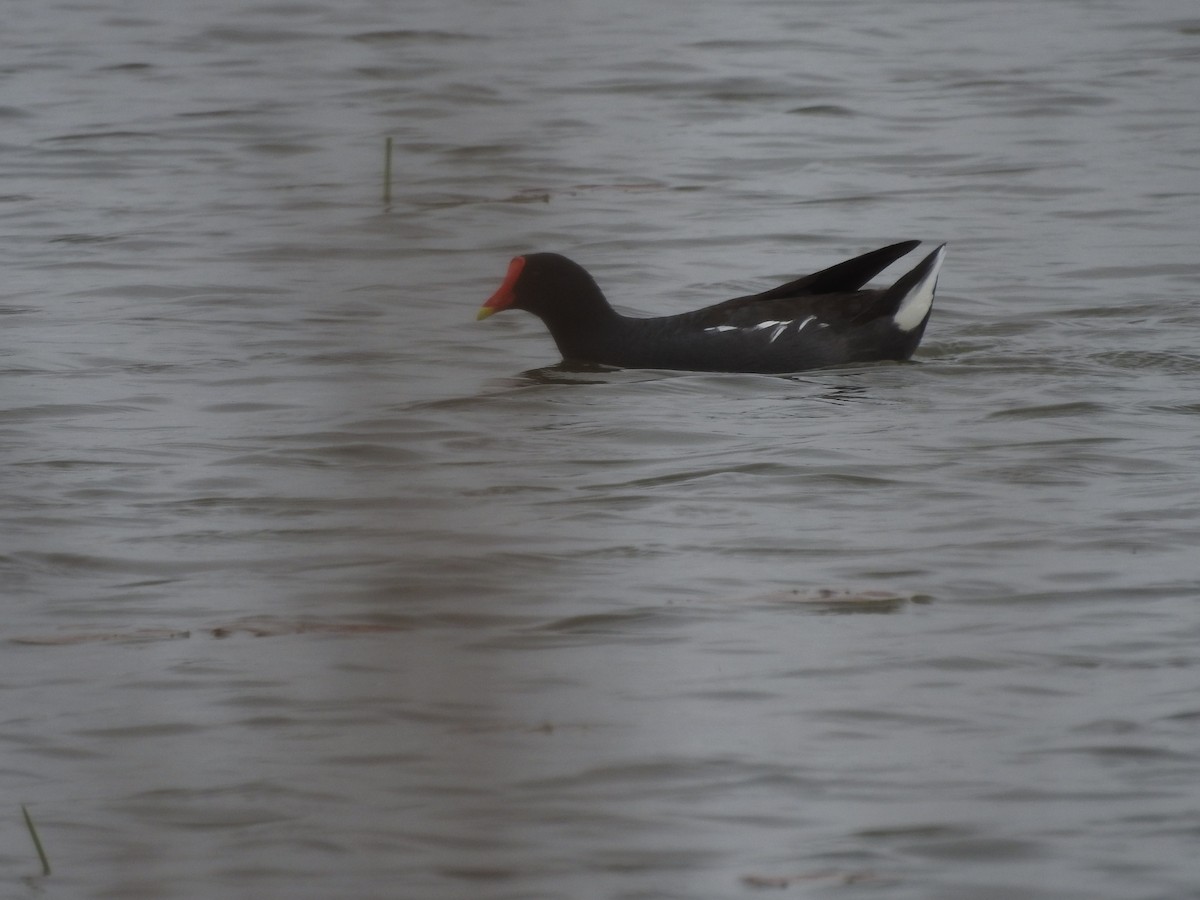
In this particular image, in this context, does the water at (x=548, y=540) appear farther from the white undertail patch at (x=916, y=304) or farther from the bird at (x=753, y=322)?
the white undertail patch at (x=916, y=304)

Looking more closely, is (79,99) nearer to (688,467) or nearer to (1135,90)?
(1135,90)

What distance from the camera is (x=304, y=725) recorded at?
4363 mm

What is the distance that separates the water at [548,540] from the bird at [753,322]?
161 millimetres

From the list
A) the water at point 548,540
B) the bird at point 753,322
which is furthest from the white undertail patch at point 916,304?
the water at point 548,540

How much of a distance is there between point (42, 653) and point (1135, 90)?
12.4m

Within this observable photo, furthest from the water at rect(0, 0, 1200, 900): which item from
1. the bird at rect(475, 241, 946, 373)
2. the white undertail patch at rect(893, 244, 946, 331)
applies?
the white undertail patch at rect(893, 244, 946, 331)

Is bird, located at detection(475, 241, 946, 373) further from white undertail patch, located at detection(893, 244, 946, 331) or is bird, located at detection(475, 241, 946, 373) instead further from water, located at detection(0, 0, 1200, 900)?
water, located at detection(0, 0, 1200, 900)

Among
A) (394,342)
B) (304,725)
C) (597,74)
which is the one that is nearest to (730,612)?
(304,725)

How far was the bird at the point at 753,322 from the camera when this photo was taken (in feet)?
30.5

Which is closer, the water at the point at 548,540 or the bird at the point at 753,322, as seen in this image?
the water at the point at 548,540

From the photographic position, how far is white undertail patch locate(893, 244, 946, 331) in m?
9.30

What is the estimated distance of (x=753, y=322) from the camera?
9.30 m

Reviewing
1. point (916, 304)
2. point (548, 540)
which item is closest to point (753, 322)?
point (916, 304)

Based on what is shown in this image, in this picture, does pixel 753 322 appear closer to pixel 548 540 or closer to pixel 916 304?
pixel 916 304
